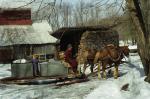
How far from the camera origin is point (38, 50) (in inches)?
1842

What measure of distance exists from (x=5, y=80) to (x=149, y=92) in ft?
31.7

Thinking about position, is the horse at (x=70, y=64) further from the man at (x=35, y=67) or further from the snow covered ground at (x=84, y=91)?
the snow covered ground at (x=84, y=91)

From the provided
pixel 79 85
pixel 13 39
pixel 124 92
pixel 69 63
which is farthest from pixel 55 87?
pixel 13 39

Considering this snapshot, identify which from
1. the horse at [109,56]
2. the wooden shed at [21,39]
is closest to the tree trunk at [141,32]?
the horse at [109,56]

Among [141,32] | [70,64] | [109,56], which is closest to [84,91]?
[141,32]

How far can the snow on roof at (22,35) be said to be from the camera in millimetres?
44912

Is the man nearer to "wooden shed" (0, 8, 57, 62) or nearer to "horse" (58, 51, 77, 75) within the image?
"horse" (58, 51, 77, 75)

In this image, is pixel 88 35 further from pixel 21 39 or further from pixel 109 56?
pixel 21 39

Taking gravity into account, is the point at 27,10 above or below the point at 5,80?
above

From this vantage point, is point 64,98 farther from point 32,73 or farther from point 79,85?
point 32,73

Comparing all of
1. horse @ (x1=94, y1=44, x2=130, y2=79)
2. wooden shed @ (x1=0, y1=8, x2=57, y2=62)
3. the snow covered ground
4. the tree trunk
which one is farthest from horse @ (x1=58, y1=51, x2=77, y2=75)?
wooden shed @ (x1=0, y1=8, x2=57, y2=62)

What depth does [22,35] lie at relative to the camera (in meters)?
46.2

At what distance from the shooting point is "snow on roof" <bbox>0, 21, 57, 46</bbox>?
1768 inches

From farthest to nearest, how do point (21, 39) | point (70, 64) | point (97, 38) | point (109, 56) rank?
point (21, 39) → point (97, 38) → point (70, 64) → point (109, 56)
